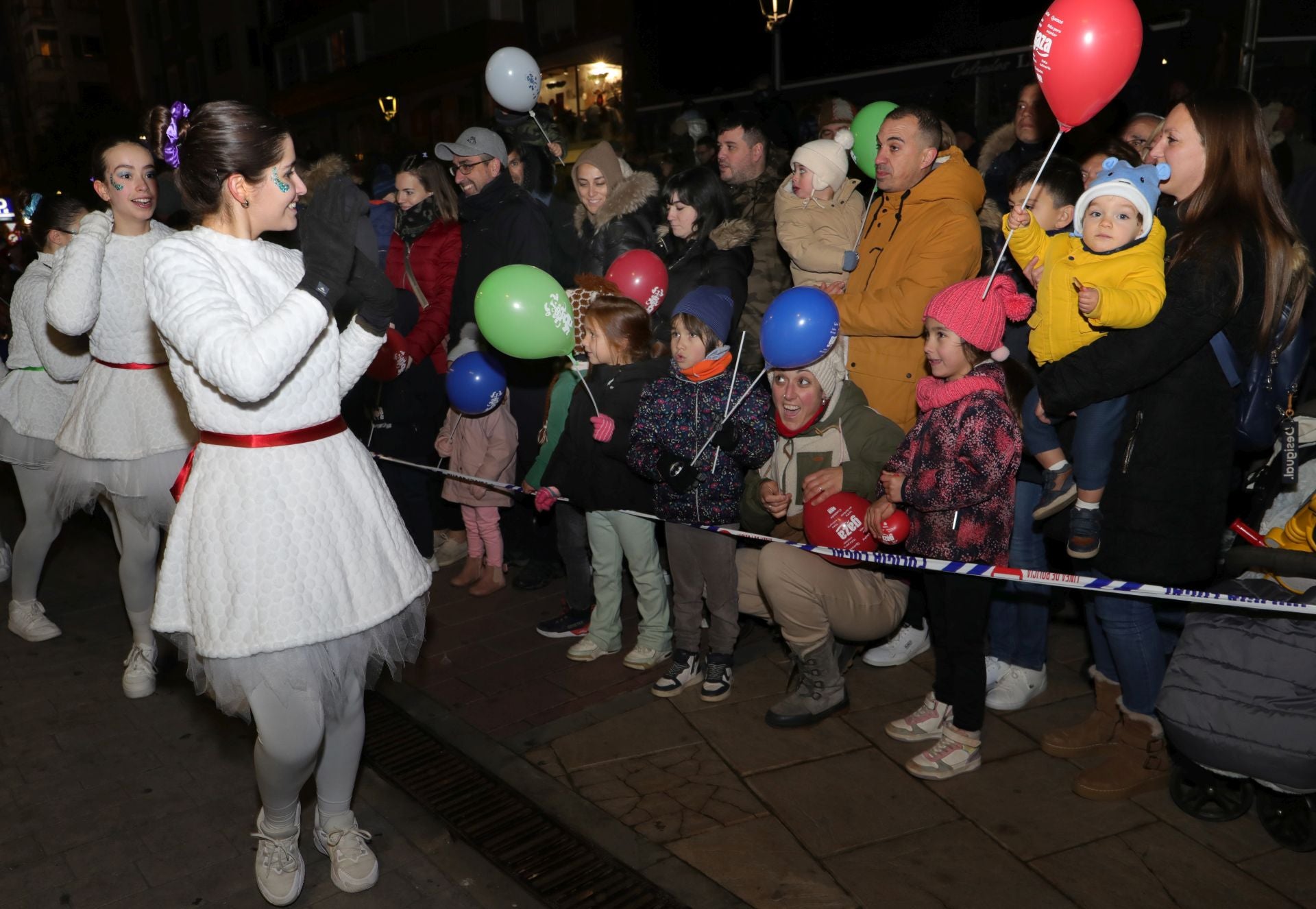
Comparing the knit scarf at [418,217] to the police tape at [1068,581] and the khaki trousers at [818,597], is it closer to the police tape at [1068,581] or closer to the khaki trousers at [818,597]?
the police tape at [1068,581]

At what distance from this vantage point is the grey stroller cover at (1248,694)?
282 cm

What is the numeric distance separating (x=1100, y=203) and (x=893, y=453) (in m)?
1.21

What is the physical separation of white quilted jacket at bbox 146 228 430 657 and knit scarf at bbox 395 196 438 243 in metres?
3.32

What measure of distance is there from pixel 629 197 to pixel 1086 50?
2.48m

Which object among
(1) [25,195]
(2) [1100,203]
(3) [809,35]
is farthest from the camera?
(3) [809,35]

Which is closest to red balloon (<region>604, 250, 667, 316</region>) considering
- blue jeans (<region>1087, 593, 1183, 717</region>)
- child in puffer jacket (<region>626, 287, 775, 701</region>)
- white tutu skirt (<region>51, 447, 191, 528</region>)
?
child in puffer jacket (<region>626, 287, 775, 701</region>)

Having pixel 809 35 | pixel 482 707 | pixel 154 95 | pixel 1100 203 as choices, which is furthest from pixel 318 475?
pixel 154 95

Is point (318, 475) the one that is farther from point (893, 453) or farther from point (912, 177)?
point (912, 177)

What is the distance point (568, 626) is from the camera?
5066 millimetres

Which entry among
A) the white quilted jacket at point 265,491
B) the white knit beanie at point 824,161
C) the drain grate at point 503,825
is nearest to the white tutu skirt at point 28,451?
the drain grate at point 503,825

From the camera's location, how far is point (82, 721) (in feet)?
14.4

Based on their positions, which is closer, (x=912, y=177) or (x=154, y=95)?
(x=912, y=177)

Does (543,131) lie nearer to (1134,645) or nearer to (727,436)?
(727,436)

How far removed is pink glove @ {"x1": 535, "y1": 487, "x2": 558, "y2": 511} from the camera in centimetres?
468
